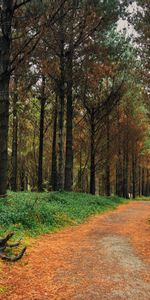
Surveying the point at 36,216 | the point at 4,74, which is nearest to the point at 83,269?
the point at 36,216

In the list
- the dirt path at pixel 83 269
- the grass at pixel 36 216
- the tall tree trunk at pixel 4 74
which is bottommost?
the dirt path at pixel 83 269

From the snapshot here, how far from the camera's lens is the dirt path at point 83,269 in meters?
6.02

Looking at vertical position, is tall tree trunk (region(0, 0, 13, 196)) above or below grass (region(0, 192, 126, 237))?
above

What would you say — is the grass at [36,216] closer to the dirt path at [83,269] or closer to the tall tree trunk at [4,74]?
the dirt path at [83,269]

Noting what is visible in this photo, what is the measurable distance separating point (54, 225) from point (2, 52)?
700cm

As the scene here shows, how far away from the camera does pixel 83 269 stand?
24.5 feet

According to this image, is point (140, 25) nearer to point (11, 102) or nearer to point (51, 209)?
point (11, 102)

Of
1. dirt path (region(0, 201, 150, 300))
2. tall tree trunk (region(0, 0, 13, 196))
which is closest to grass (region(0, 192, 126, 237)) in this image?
dirt path (region(0, 201, 150, 300))

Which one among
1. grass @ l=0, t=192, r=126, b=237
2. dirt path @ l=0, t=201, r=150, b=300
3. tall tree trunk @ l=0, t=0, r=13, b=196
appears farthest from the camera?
tall tree trunk @ l=0, t=0, r=13, b=196

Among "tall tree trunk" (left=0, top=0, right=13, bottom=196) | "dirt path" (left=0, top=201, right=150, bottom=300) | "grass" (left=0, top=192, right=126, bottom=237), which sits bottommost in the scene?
"dirt path" (left=0, top=201, right=150, bottom=300)

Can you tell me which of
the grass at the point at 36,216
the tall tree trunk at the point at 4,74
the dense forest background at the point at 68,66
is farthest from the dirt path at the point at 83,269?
the dense forest background at the point at 68,66

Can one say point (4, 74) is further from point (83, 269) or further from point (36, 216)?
point (83, 269)

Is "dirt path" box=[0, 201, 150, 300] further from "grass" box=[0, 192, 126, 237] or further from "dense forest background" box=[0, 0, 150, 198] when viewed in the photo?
"dense forest background" box=[0, 0, 150, 198]

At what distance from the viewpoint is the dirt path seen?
6023 mm
